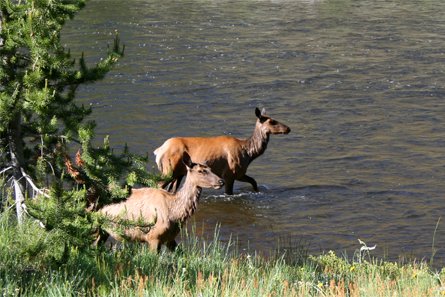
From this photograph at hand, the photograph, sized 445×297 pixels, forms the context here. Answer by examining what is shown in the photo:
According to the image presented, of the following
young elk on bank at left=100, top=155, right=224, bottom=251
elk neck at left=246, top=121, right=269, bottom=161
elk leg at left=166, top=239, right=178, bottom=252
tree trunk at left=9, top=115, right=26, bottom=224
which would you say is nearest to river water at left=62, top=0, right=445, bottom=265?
elk neck at left=246, top=121, right=269, bottom=161

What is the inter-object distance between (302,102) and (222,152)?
248 inches

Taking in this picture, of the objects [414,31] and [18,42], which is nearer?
[18,42]

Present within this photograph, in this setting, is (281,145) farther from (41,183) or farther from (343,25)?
(343,25)

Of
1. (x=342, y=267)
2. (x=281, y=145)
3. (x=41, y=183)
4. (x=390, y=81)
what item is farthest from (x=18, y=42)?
(x=390, y=81)

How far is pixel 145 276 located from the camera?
24.5 feet

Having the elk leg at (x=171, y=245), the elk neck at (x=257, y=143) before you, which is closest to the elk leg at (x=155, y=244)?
the elk leg at (x=171, y=245)

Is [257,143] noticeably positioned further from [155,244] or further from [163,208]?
[155,244]

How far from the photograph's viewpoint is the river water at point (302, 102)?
15312 millimetres

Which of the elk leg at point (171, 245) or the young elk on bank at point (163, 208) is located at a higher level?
the young elk on bank at point (163, 208)

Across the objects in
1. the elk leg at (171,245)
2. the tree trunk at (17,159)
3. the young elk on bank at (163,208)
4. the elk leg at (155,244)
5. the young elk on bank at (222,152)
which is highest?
the tree trunk at (17,159)

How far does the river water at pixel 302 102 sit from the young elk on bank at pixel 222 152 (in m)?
0.41

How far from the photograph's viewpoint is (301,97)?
2277 centimetres

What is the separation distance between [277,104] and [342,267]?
11.6 meters

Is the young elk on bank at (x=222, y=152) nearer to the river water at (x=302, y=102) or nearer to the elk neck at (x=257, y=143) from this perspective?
the elk neck at (x=257, y=143)
